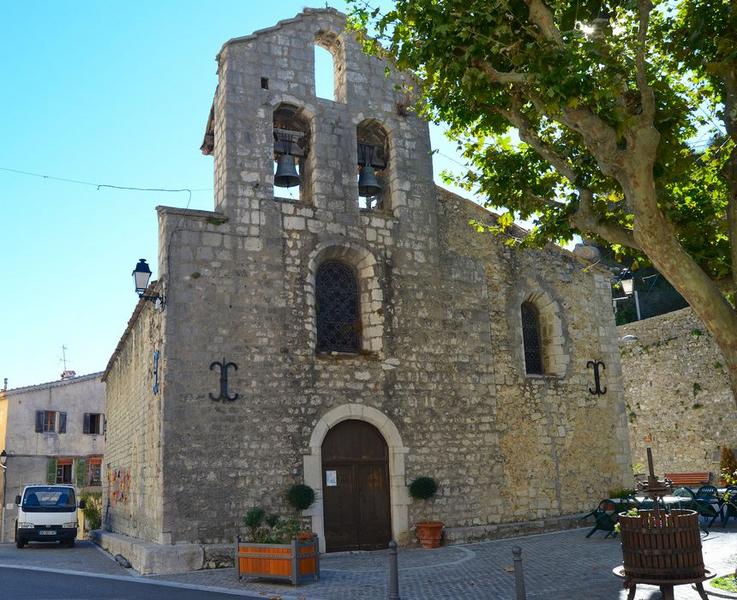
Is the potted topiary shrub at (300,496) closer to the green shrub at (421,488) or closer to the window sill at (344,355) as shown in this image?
the green shrub at (421,488)

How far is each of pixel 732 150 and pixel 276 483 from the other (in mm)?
8235

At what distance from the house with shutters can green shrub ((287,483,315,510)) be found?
21.5 meters

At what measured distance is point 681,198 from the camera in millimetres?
10625

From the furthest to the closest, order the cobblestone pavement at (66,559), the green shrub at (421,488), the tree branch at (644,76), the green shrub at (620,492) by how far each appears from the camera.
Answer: the green shrub at (620,492), the green shrub at (421,488), the cobblestone pavement at (66,559), the tree branch at (644,76)

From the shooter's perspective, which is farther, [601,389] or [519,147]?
[601,389]

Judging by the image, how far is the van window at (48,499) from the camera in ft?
60.1

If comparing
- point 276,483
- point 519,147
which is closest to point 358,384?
point 276,483

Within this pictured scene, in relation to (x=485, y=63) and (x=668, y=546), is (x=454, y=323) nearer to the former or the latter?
(x=485, y=63)

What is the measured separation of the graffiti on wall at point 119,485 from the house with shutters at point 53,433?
11840 millimetres

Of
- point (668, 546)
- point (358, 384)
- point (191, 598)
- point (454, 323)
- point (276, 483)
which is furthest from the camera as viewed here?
point (454, 323)

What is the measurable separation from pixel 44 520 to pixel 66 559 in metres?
4.16

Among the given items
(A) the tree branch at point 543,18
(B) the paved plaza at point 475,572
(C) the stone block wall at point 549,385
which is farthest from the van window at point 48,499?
(A) the tree branch at point 543,18

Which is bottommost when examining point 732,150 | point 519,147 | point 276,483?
point 276,483

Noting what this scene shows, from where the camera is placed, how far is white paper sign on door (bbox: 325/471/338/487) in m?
12.5
